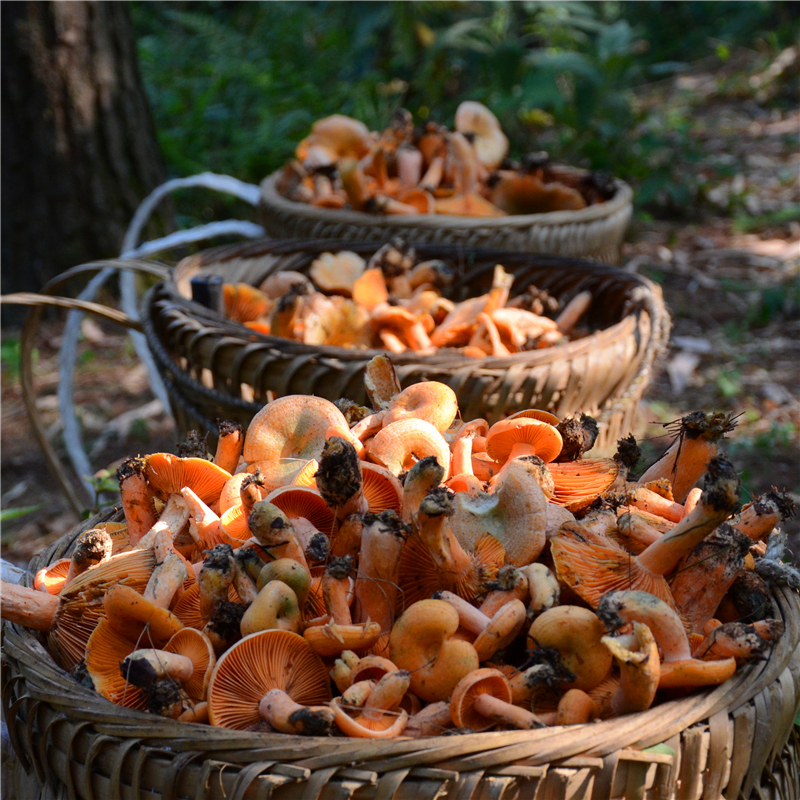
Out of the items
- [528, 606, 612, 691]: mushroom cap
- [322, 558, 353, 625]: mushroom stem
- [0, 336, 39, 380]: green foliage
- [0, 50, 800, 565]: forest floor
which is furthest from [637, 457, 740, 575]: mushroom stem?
[0, 336, 39, 380]: green foliage

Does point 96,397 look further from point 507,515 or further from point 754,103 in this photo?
point 754,103

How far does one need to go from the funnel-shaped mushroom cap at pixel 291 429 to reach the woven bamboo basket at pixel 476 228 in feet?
5.06

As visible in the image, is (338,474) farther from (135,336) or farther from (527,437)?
(135,336)

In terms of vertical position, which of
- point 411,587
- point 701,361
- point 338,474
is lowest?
point 701,361

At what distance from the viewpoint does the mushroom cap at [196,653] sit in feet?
3.16

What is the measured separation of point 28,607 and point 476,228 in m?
2.00

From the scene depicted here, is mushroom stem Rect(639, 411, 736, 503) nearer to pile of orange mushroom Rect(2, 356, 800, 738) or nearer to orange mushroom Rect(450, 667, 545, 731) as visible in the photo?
pile of orange mushroom Rect(2, 356, 800, 738)

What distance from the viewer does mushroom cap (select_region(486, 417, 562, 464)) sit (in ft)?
4.02

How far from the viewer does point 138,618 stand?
982 mm

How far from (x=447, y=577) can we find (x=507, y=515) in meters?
0.14

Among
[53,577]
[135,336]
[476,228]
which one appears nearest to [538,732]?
[53,577]

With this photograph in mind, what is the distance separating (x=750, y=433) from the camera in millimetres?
3236

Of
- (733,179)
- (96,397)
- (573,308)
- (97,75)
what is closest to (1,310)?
(96,397)

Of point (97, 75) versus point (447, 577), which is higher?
point (97, 75)
